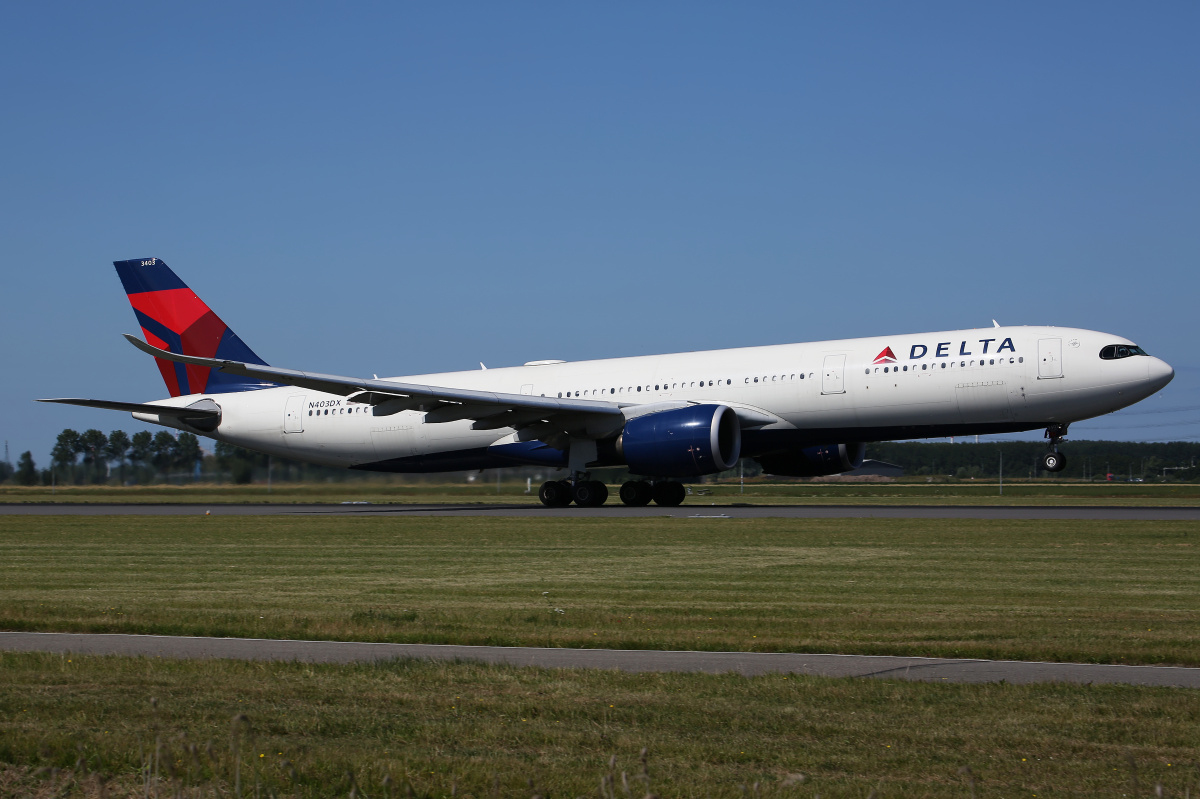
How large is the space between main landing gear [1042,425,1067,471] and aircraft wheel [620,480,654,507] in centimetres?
1181

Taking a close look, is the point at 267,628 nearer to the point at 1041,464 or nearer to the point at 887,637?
the point at 887,637

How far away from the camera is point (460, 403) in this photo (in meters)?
34.1

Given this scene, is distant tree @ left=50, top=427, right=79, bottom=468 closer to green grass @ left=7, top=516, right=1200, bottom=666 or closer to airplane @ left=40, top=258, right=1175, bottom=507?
airplane @ left=40, top=258, right=1175, bottom=507

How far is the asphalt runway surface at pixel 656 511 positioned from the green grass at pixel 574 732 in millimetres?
21372

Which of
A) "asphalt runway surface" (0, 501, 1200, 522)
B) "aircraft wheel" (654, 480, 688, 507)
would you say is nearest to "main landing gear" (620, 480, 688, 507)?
"aircraft wheel" (654, 480, 688, 507)

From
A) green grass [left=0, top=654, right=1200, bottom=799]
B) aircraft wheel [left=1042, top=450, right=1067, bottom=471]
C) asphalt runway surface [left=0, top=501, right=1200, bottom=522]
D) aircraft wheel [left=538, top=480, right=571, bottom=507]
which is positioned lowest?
green grass [left=0, top=654, right=1200, bottom=799]

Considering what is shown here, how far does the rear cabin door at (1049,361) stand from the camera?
31.0m

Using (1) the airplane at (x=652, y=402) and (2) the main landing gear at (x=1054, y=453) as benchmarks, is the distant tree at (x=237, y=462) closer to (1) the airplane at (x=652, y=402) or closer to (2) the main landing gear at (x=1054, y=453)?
(1) the airplane at (x=652, y=402)

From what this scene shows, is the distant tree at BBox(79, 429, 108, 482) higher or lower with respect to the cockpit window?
lower

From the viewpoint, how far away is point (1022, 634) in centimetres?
1141

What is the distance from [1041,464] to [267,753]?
28.7 metres

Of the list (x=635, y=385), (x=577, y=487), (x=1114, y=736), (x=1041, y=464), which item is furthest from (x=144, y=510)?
(x=1114, y=736)

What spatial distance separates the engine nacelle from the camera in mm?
37719

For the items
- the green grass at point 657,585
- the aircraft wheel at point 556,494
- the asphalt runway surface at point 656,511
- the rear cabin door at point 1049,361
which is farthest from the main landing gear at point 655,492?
the rear cabin door at point 1049,361
